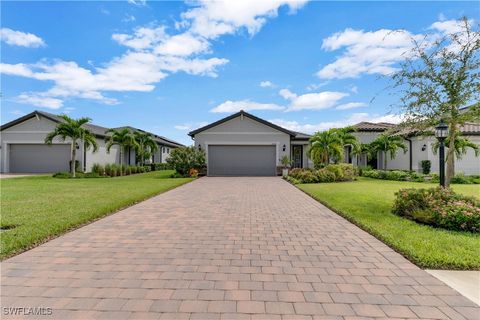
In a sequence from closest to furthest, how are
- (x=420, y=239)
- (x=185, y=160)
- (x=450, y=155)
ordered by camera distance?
1. (x=420, y=239)
2. (x=450, y=155)
3. (x=185, y=160)

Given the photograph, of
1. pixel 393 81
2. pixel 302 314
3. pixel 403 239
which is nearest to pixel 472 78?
pixel 393 81

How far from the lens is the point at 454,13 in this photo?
7.42 metres

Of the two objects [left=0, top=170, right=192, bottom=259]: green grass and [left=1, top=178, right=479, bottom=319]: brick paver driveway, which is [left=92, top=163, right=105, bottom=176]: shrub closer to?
[left=0, top=170, right=192, bottom=259]: green grass

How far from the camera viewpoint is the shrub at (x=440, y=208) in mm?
5484

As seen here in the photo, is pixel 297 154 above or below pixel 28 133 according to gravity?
below

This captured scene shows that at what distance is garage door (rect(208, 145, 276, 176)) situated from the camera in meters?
21.9

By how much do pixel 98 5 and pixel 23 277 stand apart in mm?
9251

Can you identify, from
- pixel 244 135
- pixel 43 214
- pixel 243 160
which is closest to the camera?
pixel 43 214

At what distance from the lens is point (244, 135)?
2161 centimetres

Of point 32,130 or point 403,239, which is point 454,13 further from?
point 32,130

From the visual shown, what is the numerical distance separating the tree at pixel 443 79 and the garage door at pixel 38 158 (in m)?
24.5

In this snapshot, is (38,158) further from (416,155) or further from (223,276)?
(416,155)

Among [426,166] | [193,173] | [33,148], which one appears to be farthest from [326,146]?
[33,148]

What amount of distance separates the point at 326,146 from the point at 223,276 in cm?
1706
